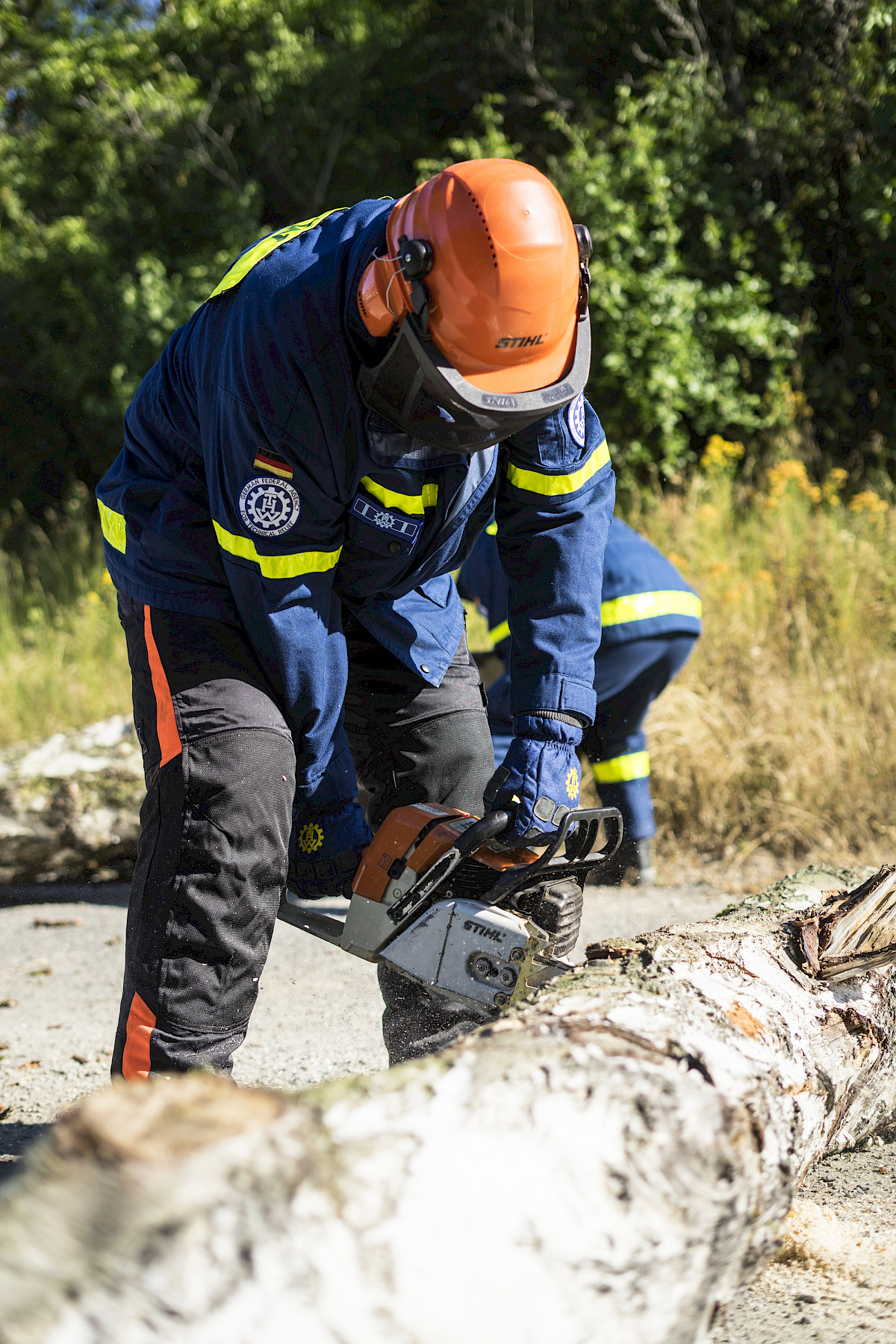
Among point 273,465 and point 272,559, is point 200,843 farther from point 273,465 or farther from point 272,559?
point 273,465

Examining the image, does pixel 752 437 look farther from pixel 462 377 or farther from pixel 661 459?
pixel 462 377

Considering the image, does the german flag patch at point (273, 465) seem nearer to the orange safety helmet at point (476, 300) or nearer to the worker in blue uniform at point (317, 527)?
the worker in blue uniform at point (317, 527)

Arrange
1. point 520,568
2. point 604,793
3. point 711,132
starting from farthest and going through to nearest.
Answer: point 711,132, point 604,793, point 520,568

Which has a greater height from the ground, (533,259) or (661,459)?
(533,259)

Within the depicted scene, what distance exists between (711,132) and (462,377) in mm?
6449

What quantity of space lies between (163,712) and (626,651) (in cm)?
203

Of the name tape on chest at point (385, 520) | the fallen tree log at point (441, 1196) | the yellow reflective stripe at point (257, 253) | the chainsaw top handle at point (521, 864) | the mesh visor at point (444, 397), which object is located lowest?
the chainsaw top handle at point (521, 864)

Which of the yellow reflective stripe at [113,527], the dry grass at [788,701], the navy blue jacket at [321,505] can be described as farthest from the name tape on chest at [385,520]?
the dry grass at [788,701]

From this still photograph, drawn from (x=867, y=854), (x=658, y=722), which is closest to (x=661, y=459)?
(x=658, y=722)

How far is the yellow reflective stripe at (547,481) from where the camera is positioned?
7.52 ft

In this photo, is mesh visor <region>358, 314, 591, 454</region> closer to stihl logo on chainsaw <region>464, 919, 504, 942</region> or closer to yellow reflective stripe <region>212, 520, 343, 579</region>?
yellow reflective stripe <region>212, 520, 343, 579</region>

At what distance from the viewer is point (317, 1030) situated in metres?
2.98

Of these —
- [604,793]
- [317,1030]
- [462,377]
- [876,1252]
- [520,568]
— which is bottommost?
[317,1030]

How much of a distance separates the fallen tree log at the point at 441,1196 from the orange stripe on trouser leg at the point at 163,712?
0.92 metres
